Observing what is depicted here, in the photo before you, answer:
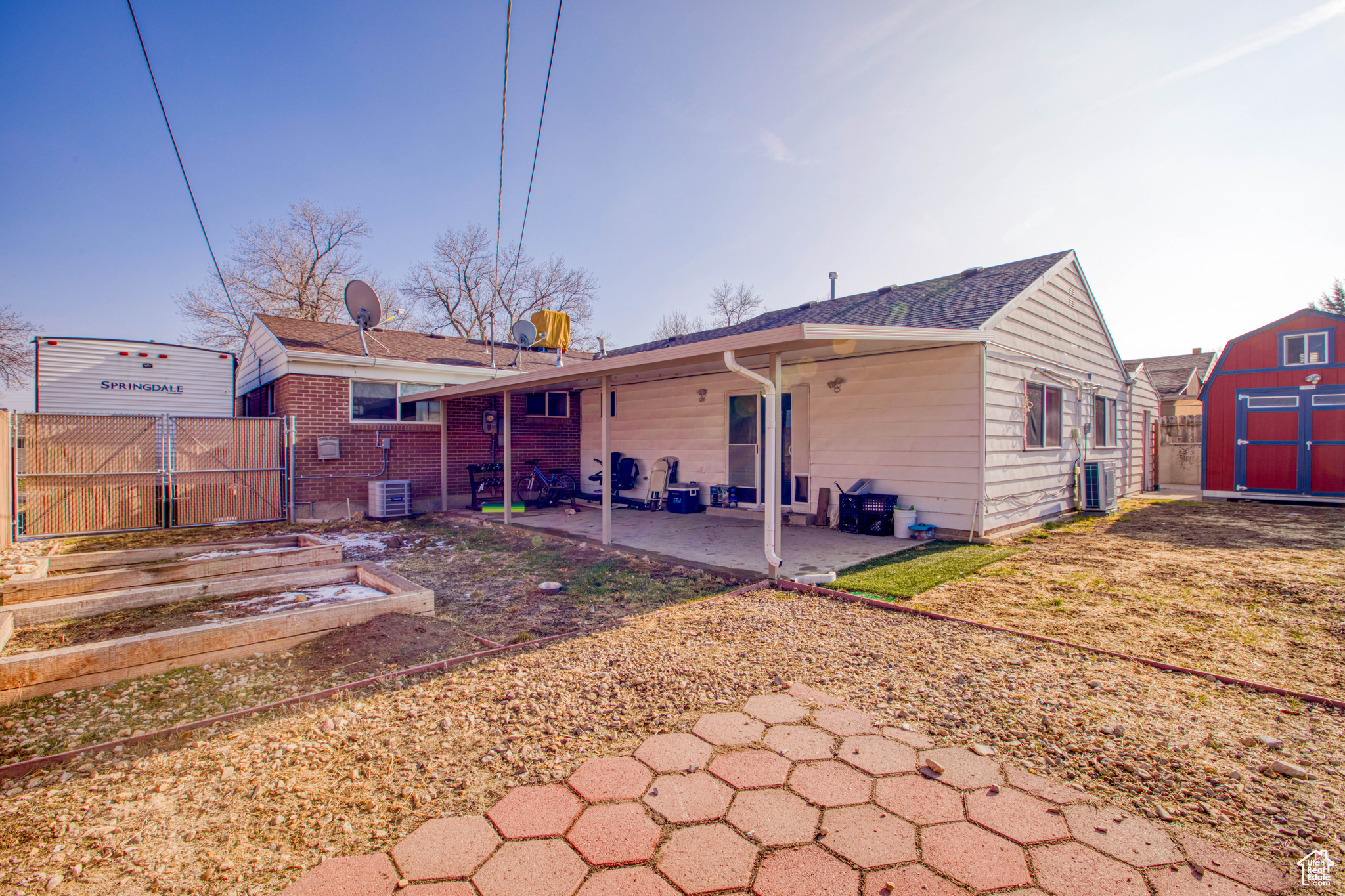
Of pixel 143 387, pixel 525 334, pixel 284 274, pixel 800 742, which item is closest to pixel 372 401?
pixel 525 334

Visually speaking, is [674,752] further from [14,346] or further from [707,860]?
[14,346]

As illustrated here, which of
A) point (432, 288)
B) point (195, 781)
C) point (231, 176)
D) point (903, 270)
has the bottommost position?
point (195, 781)

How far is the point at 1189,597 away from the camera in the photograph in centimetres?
432

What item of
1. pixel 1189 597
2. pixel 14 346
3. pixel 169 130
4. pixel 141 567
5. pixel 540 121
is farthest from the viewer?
pixel 14 346

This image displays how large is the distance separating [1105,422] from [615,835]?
12.3 metres

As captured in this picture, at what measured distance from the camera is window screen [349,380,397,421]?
975 cm

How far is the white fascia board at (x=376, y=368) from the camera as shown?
29.8ft

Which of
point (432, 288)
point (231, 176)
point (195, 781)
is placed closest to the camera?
point (195, 781)

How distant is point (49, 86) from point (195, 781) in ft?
34.4

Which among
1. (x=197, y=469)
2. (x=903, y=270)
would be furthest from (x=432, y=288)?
(x=903, y=270)

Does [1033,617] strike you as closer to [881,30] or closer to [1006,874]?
[1006,874]

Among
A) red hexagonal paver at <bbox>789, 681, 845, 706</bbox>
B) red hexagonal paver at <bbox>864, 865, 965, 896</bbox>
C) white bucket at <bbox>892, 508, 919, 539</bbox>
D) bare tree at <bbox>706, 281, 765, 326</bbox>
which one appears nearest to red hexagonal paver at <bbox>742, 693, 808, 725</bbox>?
red hexagonal paver at <bbox>789, 681, 845, 706</bbox>

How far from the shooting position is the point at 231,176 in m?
9.02

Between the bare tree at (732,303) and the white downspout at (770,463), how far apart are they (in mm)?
25853
